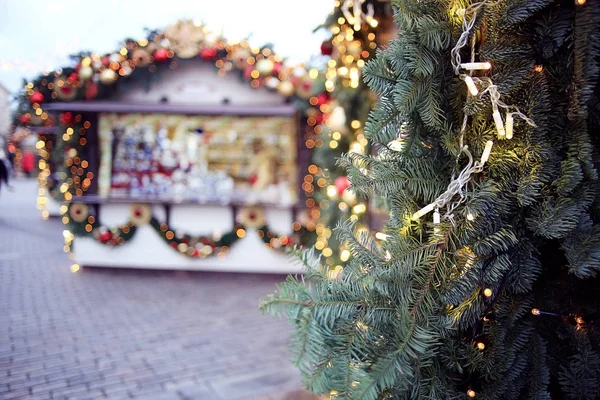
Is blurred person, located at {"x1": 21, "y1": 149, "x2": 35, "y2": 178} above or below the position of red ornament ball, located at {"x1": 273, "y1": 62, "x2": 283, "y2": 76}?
below

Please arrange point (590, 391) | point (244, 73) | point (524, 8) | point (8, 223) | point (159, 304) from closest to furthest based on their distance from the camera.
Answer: point (524, 8)
point (590, 391)
point (159, 304)
point (244, 73)
point (8, 223)

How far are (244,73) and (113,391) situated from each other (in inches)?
191

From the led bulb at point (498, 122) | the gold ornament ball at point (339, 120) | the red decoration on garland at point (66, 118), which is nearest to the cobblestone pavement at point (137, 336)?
the gold ornament ball at point (339, 120)

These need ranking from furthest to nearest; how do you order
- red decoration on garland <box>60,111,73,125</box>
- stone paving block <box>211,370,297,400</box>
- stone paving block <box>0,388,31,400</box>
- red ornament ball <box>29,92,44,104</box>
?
1. red decoration on garland <box>60,111,73,125</box>
2. red ornament ball <box>29,92,44,104</box>
3. stone paving block <box>211,370,297,400</box>
4. stone paving block <box>0,388,31,400</box>

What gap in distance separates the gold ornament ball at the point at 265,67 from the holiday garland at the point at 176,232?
2.06 m

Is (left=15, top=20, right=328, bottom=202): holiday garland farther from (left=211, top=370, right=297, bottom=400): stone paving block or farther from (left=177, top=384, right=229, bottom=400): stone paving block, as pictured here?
(left=177, top=384, right=229, bottom=400): stone paving block

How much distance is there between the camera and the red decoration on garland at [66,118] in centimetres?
679

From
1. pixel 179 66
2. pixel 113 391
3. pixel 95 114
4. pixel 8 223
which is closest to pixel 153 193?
pixel 95 114

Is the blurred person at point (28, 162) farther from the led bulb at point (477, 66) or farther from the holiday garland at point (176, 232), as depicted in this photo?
the led bulb at point (477, 66)

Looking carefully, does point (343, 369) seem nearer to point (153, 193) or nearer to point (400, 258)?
point (400, 258)

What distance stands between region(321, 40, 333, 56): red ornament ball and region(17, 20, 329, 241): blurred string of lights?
2342 mm

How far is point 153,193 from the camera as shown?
707 cm

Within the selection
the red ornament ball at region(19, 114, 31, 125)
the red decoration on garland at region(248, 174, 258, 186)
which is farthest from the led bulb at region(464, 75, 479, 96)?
the red ornament ball at region(19, 114, 31, 125)

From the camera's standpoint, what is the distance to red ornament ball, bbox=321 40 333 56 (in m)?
4.09
